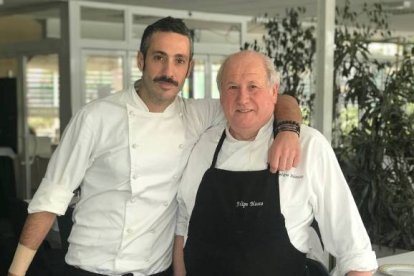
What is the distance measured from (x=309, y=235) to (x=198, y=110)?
545 millimetres

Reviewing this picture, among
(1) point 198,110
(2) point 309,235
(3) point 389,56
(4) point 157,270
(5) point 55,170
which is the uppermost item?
(3) point 389,56

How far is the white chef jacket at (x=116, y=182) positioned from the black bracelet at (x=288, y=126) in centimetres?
32

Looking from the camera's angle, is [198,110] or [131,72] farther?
[131,72]

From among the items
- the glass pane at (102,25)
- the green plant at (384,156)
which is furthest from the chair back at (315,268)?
the glass pane at (102,25)

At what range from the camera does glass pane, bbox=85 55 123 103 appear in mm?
7282

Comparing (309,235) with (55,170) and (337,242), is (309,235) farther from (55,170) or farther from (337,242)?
(55,170)

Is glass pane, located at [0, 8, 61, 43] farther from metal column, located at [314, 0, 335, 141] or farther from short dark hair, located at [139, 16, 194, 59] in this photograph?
short dark hair, located at [139, 16, 194, 59]

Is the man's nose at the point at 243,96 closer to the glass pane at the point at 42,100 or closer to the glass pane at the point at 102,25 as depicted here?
the glass pane at the point at 102,25

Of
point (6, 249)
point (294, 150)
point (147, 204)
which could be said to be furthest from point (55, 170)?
point (6, 249)

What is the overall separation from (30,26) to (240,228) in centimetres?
724

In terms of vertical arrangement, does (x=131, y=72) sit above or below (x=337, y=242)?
above

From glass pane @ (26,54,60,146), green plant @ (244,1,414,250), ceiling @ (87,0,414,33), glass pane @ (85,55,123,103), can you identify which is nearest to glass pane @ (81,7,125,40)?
glass pane @ (85,55,123,103)

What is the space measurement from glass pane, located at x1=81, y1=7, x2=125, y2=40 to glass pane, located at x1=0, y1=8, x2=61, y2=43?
36cm

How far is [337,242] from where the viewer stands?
5.66 feet
